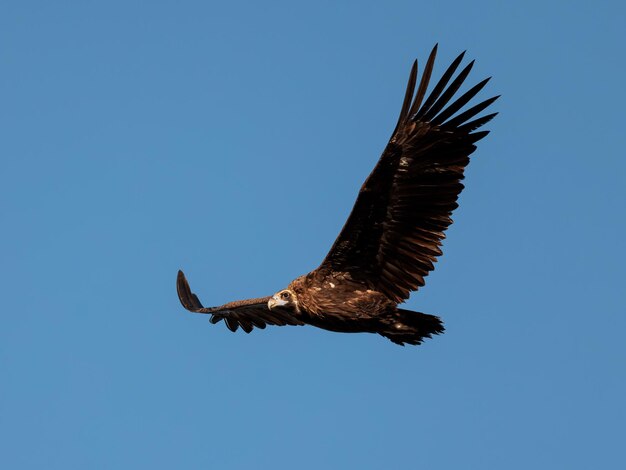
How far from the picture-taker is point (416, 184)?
14961 mm

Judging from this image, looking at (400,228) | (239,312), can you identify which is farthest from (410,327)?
(239,312)

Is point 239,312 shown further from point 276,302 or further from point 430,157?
point 430,157

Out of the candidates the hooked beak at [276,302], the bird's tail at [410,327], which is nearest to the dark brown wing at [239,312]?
the hooked beak at [276,302]

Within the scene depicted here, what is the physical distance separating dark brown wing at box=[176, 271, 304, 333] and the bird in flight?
6.12ft

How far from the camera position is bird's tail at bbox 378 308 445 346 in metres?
14.8

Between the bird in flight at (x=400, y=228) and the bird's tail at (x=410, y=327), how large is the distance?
0.01 metres

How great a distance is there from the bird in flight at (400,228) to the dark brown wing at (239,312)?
186cm

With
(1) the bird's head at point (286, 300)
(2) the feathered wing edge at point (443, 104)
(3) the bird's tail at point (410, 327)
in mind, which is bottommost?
(3) the bird's tail at point (410, 327)

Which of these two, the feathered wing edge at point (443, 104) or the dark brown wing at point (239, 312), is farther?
the dark brown wing at point (239, 312)

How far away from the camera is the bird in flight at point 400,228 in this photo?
14.8 m

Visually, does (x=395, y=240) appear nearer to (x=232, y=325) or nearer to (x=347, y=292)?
(x=347, y=292)

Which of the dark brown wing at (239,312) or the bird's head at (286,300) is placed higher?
the dark brown wing at (239,312)

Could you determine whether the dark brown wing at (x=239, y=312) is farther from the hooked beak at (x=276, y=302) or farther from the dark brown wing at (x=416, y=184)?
the dark brown wing at (x=416, y=184)

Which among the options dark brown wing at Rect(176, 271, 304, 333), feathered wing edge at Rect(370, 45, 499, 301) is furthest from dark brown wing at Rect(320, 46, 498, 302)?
dark brown wing at Rect(176, 271, 304, 333)
